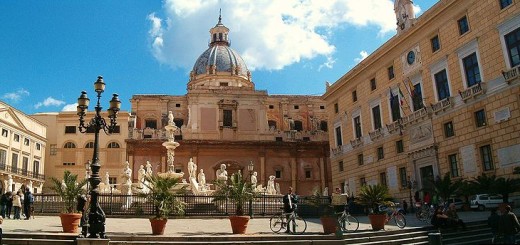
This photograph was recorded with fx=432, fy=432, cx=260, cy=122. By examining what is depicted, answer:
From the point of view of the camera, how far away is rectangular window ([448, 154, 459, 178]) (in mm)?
24188

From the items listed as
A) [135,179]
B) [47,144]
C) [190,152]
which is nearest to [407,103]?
[190,152]

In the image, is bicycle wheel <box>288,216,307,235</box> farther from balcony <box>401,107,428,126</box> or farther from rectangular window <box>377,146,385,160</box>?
rectangular window <box>377,146,385,160</box>

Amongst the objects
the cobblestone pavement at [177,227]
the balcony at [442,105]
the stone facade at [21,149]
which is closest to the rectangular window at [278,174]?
the stone facade at [21,149]

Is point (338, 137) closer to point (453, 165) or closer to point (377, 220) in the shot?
point (453, 165)

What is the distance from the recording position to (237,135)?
164 ft

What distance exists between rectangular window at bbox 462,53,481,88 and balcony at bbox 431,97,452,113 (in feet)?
5.10

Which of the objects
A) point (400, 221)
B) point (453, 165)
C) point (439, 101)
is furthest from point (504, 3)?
point (400, 221)

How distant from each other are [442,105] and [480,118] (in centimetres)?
275

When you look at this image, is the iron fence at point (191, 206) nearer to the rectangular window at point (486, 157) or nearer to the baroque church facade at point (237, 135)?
the rectangular window at point (486, 157)

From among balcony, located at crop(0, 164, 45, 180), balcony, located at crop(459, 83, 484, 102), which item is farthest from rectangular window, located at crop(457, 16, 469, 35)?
balcony, located at crop(0, 164, 45, 180)

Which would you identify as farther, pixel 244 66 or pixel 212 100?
pixel 244 66

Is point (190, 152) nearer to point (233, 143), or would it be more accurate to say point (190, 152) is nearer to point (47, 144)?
point (233, 143)

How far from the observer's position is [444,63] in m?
25.5

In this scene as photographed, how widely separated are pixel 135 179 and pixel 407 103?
29.5 m
